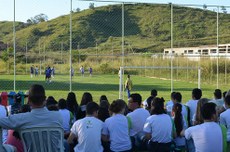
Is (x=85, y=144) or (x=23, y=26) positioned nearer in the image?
(x=85, y=144)

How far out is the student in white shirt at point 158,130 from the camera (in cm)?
759

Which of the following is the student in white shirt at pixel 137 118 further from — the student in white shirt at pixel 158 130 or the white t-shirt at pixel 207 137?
the white t-shirt at pixel 207 137

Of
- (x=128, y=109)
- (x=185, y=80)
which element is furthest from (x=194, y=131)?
(x=185, y=80)

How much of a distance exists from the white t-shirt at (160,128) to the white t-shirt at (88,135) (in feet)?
4.59

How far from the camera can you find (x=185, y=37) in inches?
3745

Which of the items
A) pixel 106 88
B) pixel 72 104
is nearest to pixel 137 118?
pixel 72 104

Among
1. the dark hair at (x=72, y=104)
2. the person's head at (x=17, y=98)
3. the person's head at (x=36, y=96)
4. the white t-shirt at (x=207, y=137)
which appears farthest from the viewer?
the person's head at (x=17, y=98)

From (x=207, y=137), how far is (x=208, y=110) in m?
0.39

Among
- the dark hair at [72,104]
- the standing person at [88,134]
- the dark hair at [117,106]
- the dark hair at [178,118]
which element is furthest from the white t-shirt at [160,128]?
the dark hair at [72,104]

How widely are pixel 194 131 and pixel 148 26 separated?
80211 mm

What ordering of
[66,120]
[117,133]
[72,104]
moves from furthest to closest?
→ [72,104], [66,120], [117,133]

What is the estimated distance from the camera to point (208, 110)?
5816mm

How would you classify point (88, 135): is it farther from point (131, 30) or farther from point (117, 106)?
point (131, 30)

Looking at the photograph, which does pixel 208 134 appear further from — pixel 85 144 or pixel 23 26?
pixel 23 26
